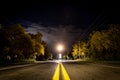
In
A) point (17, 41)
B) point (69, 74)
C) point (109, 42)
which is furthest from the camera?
point (109, 42)

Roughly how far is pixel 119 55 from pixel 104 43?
552cm

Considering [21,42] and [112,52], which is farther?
[112,52]

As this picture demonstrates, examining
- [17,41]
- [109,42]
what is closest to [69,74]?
[17,41]

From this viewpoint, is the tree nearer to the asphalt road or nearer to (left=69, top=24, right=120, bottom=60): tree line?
(left=69, top=24, right=120, bottom=60): tree line

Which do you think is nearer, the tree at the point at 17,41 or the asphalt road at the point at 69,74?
the asphalt road at the point at 69,74

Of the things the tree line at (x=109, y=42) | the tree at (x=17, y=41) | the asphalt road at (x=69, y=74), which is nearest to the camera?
the asphalt road at (x=69, y=74)

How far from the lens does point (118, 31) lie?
60094 mm

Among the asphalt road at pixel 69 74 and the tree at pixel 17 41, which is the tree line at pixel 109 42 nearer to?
the tree at pixel 17 41

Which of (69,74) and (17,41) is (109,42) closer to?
(17,41)

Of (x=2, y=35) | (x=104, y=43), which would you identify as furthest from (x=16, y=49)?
(x=104, y=43)

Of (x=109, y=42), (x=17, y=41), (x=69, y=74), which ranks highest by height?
(x=109, y=42)

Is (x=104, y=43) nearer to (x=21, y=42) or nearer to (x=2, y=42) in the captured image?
(x=21, y=42)

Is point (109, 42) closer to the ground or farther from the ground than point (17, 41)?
farther from the ground

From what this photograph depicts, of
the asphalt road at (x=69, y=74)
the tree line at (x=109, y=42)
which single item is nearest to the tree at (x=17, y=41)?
the tree line at (x=109, y=42)
